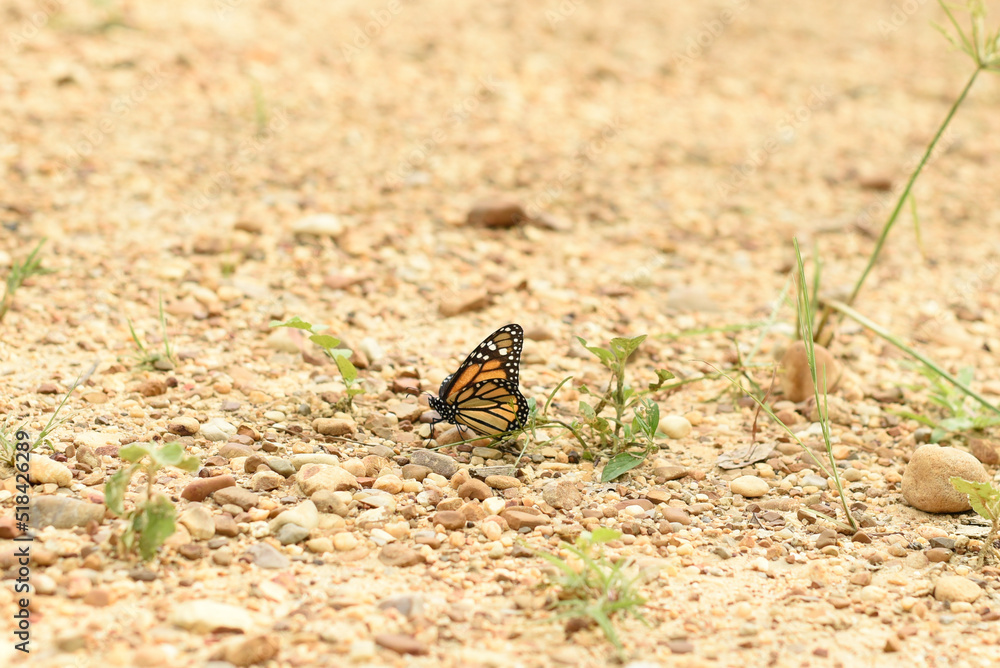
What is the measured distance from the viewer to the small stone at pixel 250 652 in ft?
6.25

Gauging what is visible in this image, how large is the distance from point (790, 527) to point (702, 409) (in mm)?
786

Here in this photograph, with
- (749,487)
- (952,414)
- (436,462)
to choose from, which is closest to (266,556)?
(436,462)

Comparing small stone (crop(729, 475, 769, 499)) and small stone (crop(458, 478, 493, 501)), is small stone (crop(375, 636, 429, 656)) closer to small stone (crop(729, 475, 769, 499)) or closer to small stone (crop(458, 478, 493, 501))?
small stone (crop(458, 478, 493, 501))

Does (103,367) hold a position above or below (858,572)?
above

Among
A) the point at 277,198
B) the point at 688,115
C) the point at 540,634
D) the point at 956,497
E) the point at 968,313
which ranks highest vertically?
the point at 688,115

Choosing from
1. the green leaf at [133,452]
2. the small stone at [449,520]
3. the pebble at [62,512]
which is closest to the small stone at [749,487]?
the small stone at [449,520]

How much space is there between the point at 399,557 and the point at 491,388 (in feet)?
2.36

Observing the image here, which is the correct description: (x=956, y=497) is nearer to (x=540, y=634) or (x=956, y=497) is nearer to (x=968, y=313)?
(x=540, y=634)

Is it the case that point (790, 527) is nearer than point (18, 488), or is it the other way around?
point (18, 488)

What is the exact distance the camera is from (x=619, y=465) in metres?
2.85

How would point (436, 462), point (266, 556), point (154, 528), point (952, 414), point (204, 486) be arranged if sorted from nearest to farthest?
point (154, 528) < point (266, 556) < point (204, 486) < point (436, 462) < point (952, 414)

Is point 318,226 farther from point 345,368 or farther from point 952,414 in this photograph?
point 952,414

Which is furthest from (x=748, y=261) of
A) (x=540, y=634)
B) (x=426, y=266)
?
(x=540, y=634)

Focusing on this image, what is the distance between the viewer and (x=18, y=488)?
2.44 meters
